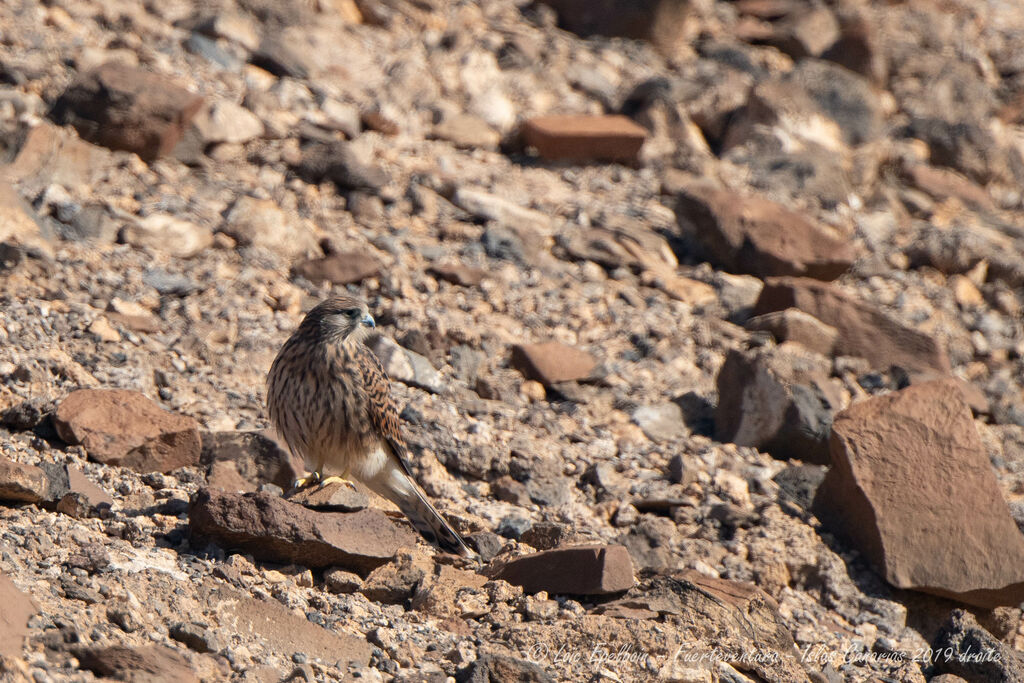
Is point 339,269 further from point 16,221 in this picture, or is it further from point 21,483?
point 21,483

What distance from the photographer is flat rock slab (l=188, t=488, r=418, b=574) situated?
16.3 feet

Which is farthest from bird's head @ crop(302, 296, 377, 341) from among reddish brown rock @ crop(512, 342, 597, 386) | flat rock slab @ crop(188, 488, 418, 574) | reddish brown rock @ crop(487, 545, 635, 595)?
reddish brown rock @ crop(512, 342, 597, 386)

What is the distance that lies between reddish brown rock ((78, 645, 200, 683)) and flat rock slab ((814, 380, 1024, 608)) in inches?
157

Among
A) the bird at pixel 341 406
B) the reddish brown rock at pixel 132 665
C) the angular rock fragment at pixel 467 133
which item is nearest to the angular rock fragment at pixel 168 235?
the bird at pixel 341 406

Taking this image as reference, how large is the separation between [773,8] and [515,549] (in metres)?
9.10

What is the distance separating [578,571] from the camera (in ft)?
17.6

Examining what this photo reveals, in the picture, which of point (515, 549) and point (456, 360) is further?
point (456, 360)

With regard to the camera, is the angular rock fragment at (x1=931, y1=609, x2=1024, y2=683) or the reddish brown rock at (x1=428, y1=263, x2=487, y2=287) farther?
the reddish brown rock at (x1=428, y1=263, x2=487, y2=287)

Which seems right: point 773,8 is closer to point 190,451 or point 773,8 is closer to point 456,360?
point 456,360

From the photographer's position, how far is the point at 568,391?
7.52 meters

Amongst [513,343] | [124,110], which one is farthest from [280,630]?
[124,110]

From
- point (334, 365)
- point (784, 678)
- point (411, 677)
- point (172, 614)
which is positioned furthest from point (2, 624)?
point (784, 678)

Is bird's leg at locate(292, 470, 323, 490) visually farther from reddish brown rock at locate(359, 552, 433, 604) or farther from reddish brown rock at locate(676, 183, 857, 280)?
reddish brown rock at locate(676, 183, 857, 280)

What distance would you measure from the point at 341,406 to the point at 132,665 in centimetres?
231
